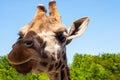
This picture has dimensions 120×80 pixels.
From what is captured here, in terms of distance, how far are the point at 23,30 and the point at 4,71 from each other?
84.0ft

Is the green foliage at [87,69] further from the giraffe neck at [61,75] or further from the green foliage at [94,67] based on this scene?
the giraffe neck at [61,75]

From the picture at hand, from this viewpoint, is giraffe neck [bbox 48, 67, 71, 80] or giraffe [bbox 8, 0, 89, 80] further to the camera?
giraffe neck [bbox 48, 67, 71, 80]

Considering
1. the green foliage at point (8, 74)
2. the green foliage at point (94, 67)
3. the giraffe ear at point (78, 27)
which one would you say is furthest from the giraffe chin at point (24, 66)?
the green foliage at point (94, 67)

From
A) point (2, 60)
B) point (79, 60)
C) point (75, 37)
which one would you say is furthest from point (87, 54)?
point (75, 37)

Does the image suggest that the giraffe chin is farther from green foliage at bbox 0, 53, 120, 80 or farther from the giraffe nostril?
green foliage at bbox 0, 53, 120, 80

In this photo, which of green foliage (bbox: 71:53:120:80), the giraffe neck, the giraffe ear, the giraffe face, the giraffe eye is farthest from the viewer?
green foliage (bbox: 71:53:120:80)

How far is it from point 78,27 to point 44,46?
150cm

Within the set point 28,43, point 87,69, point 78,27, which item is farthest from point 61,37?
point 87,69

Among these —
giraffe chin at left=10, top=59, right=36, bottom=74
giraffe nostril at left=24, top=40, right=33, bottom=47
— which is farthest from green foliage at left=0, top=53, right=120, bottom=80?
giraffe nostril at left=24, top=40, right=33, bottom=47

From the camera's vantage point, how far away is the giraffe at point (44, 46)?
6.81 meters

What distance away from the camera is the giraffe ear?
8.47m

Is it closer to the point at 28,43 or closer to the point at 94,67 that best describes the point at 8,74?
the point at 94,67

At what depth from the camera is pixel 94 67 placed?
41.5 m

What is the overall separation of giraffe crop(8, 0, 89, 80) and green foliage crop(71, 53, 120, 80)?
2763cm
